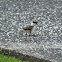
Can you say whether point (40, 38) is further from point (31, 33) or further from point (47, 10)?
point (47, 10)

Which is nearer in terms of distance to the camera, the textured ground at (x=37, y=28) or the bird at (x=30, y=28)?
the textured ground at (x=37, y=28)

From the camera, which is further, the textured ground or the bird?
the bird

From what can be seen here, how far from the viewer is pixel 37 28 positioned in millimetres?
9117

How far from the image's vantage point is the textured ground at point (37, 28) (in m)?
7.74

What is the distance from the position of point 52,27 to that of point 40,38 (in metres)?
0.94

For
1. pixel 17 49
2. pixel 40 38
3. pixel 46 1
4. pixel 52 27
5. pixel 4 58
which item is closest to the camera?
pixel 4 58

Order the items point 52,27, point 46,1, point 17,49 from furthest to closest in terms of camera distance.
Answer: point 46,1
point 52,27
point 17,49

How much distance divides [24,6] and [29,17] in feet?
3.35

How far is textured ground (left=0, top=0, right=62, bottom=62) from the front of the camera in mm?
7738

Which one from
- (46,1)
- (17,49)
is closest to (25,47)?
(17,49)

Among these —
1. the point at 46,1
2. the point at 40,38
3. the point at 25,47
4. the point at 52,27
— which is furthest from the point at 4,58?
the point at 46,1

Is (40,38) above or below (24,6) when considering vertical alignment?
below

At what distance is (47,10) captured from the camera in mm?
10430

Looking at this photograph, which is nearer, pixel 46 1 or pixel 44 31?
Answer: pixel 44 31
